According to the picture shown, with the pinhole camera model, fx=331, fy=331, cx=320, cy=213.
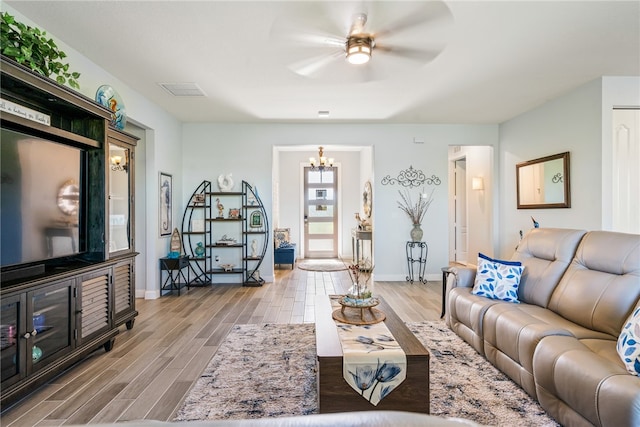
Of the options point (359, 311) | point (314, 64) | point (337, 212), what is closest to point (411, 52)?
point (314, 64)

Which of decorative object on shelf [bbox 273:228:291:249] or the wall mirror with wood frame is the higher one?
the wall mirror with wood frame

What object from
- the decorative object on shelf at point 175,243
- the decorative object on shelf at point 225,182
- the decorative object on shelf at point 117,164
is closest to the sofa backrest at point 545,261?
the decorative object on shelf at point 117,164

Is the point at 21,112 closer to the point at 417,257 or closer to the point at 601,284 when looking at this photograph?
the point at 601,284

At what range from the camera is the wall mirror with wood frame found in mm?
4207

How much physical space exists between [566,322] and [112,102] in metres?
4.29

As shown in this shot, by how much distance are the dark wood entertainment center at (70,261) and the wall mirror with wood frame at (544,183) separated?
200 inches

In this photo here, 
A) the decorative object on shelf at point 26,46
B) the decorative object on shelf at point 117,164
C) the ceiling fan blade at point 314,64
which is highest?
the ceiling fan blade at point 314,64

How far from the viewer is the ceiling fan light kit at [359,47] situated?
276cm

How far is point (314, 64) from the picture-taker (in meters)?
3.34

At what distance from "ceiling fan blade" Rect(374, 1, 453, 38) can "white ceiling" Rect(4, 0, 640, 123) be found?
0.8 inches

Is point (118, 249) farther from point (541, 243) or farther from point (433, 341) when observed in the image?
point (541, 243)

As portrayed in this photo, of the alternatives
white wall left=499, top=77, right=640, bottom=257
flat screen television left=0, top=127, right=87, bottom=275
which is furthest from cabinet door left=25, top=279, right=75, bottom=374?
white wall left=499, top=77, right=640, bottom=257

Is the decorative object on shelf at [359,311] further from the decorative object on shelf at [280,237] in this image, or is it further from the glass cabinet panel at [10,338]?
the decorative object on shelf at [280,237]

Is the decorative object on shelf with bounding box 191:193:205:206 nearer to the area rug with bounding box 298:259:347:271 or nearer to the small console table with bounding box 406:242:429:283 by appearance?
the area rug with bounding box 298:259:347:271
